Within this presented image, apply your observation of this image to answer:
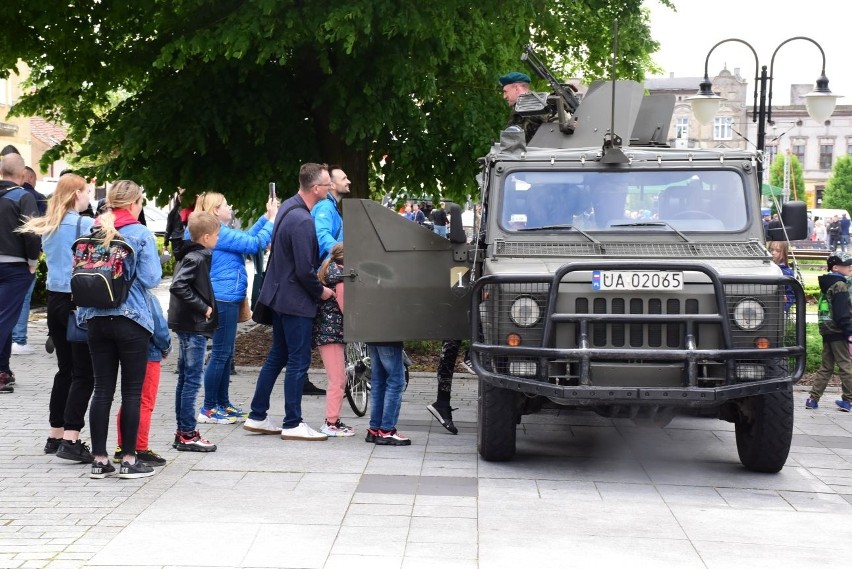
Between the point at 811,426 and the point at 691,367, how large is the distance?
358 cm

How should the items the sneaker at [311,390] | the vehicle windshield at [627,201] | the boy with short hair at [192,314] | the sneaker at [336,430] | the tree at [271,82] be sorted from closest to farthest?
the boy with short hair at [192,314]
the vehicle windshield at [627,201]
the sneaker at [336,430]
the sneaker at [311,390]
the tree at [271,82]

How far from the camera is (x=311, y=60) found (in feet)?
A: 44.9

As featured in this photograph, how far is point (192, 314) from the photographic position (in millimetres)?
8414

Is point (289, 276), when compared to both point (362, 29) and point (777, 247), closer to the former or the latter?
point (362, 29)

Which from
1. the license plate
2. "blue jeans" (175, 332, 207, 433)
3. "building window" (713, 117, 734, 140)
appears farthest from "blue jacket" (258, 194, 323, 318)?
"building window" (713, 117, 734, 140)

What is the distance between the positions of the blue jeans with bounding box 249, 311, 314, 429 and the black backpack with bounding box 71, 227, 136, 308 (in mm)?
1820

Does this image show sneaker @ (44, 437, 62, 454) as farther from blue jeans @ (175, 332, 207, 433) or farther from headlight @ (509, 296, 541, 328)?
headlight @ (509, 296, 541, 328)

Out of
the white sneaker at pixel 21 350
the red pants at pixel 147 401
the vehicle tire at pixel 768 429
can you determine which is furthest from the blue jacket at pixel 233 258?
the white sneaker at pixel 21 350

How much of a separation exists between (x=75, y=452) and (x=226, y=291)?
207 cm

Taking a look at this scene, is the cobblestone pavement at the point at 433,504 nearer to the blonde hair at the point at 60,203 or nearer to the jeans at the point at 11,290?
the jeans at the point at 11,290

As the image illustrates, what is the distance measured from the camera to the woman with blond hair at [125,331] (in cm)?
755

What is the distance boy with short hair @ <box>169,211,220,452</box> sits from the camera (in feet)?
27.6

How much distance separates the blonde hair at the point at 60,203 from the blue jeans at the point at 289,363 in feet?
5.80

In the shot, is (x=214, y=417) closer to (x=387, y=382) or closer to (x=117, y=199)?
(x=387, y=382)
